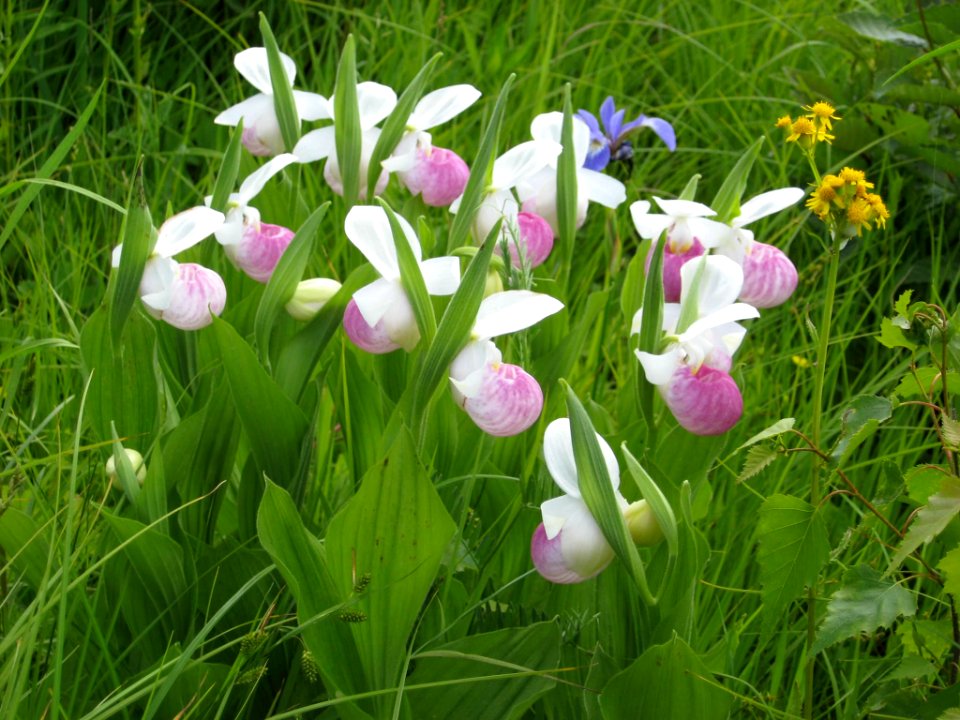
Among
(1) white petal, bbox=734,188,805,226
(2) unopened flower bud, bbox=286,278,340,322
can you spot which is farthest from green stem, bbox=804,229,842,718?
(2) unopened flower bud, bbox=286,278,340,322

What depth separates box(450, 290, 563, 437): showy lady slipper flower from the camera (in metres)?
0.99

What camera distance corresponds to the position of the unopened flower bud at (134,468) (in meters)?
1.11

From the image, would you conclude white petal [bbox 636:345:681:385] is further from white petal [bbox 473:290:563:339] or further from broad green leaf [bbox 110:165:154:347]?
broad green leaf [bbox 110:165:154:347]

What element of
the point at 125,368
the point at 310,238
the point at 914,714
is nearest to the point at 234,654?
the point at 125,368

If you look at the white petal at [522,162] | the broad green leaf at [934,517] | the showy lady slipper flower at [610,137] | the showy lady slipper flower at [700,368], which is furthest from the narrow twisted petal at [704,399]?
the showy lady slipper flower at [610,137]

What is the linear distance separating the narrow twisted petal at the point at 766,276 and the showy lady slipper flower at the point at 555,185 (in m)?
0.21

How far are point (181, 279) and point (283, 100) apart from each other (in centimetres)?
38

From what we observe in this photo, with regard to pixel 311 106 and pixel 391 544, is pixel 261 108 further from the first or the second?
pixel 391 544

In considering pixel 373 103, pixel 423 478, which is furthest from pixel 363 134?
pixel 423 478

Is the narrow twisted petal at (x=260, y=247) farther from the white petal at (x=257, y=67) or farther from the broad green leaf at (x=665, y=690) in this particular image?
the broad green leaf at (x=665, y=690)

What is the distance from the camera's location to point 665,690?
930 mm

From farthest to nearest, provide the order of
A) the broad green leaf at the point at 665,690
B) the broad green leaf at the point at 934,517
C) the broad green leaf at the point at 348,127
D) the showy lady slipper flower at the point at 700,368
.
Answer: the broad green leaf at the point at 348,127, the showy lady slipper flower at the point at 700,368, the broad green leaf at the point at 665,690, the broad green leaf at the point at 934,517

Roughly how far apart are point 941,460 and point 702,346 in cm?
71

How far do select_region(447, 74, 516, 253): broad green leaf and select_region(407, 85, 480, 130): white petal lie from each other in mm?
189
